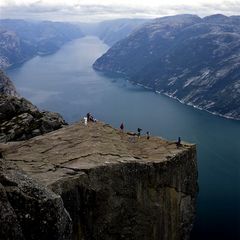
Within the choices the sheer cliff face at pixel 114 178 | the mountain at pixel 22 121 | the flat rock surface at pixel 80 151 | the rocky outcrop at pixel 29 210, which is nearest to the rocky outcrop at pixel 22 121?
the mountain at pixel 22 121

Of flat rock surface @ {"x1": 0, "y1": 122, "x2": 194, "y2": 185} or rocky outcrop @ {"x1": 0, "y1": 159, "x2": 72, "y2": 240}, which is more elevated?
rocky outcrop @ {"x1": 0, "y1": 159, "x2": 72, "y2": 240}

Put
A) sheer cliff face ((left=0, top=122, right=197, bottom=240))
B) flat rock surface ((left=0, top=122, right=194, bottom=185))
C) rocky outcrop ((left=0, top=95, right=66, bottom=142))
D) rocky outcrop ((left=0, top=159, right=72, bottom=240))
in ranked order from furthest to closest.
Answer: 1. rocky outcrop ((left=0, top=95, right=66, bottom=142))
2. flat rock surface ((left=0, top=122, right=194, bottom=185))
3. sheer cliff face ((left=0, top=122, right=197, bottom=240))
4. rocky outcrop ((left=0, top=159, right=72, bottom=240))

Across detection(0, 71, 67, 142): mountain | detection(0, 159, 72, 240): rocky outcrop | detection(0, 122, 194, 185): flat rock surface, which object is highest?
detection(0, 159, 72, 240): rocky outcrop

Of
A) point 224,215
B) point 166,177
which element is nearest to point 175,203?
point 166,177

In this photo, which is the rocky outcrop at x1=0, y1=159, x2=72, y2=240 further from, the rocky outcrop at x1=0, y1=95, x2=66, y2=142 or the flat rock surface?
the rocky outcrop at x1=0, y1=95, x2=66, y2=142

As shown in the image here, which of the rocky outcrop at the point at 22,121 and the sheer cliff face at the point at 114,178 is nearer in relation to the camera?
the sheer cliff face at the point at 114,178

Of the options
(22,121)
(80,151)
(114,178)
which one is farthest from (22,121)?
(114,178)

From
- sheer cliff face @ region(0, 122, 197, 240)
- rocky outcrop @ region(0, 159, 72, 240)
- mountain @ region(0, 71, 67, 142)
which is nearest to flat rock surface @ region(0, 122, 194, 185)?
sheer cliff face @ region(0, 122, 197, 240)

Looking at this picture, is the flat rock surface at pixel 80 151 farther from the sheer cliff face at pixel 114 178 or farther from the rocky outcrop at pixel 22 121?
the rocky outcrop at pixel 22 121
